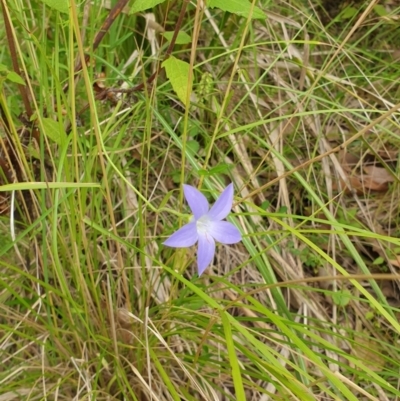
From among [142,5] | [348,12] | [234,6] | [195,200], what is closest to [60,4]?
[142,5]

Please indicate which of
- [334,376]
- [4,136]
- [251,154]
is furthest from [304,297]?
[4,136]

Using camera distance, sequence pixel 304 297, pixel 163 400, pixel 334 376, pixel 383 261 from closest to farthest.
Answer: pixel 334 376, pixel 163 400, pixel 304 297, pixel 383 261

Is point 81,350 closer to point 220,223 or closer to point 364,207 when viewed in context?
point 220,223

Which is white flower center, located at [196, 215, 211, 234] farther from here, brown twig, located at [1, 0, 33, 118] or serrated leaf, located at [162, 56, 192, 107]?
brown twig, located at [1, 0, 33, 118]

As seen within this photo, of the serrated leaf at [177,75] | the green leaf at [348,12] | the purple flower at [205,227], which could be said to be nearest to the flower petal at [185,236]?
the purple flower at [205,227]

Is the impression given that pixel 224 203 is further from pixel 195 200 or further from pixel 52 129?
pixel 52 129

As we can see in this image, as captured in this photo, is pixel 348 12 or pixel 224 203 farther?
pixel 348 12

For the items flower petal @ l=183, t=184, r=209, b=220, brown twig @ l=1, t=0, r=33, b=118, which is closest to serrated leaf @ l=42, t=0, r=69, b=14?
brown twig @ l=1, t=0, r=33, b=118
